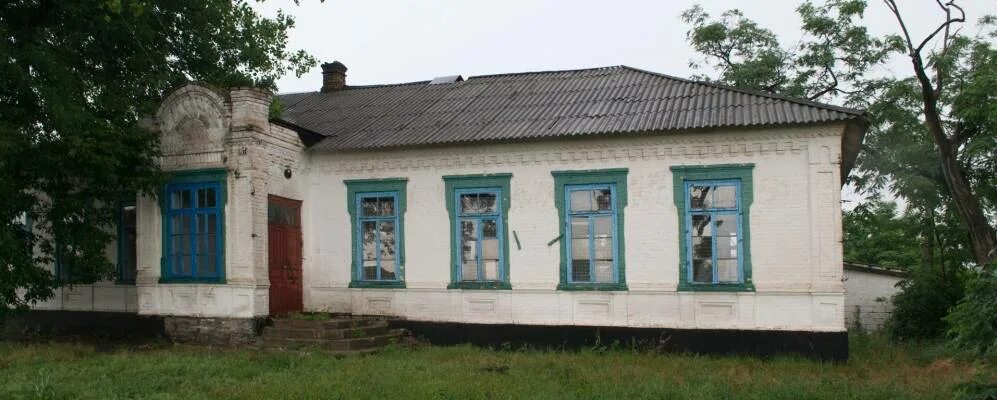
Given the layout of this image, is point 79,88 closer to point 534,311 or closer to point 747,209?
point 534,311

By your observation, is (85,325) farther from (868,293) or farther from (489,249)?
(868,293)

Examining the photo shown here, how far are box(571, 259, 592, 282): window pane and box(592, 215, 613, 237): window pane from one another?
0.48 meters

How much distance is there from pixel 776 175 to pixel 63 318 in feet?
41.2

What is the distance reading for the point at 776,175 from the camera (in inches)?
456

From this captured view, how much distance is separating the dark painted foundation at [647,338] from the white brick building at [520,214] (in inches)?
3.7

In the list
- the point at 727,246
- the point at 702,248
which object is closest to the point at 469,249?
the point at 702,248

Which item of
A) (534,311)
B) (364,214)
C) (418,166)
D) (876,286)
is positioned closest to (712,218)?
(534,311)

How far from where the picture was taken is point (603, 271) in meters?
12.4

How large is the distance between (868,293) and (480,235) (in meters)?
12.8

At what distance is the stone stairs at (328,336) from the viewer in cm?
1173

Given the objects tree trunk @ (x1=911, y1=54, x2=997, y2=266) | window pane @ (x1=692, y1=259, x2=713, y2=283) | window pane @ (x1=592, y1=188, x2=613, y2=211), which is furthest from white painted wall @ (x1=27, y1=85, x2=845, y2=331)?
tree trunk @ (x1=911, y1=54, x2=997, y2=266)

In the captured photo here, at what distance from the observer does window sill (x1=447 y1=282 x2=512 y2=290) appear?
12766 millimetres

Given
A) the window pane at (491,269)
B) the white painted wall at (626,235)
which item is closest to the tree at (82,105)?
the white painted wall at (626,235)

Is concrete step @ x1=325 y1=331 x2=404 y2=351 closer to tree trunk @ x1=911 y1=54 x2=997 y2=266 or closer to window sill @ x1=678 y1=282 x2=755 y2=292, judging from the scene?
window sill @ x1=678 y1=282 x2=755 y2=292
